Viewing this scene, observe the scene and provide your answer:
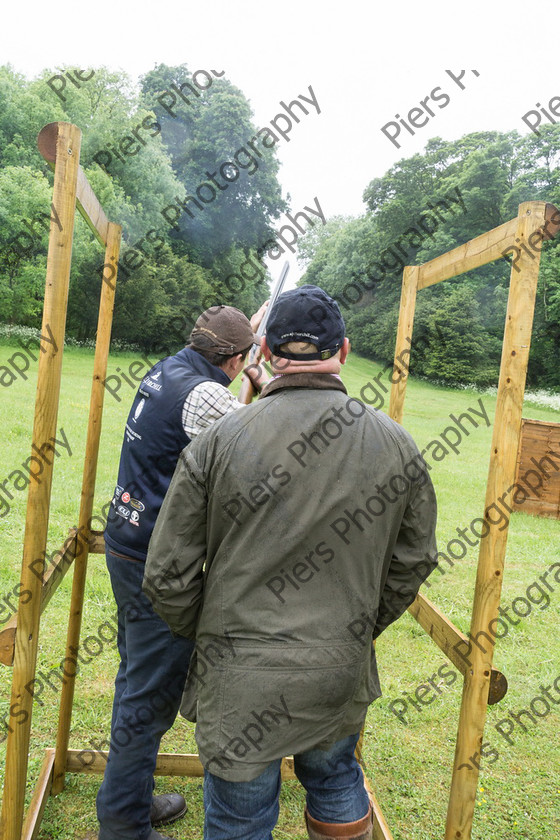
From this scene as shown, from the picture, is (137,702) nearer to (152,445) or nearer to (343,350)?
(152,445)

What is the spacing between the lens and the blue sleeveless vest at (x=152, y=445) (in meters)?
2.32

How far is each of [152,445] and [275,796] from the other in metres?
1.19

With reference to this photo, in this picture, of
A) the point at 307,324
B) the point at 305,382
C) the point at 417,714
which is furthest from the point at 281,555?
the point at 417,714

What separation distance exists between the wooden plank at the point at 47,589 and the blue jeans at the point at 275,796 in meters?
0.70

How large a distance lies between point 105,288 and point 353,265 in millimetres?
45504

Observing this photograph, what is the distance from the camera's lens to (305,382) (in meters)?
1.77

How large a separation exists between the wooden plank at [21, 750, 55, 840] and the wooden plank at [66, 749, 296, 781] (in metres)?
0.13

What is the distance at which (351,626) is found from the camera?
1.76 m

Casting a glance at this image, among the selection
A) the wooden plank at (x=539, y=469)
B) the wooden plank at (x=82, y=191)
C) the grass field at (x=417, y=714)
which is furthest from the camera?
the wooden plank at (x=539, y=469)

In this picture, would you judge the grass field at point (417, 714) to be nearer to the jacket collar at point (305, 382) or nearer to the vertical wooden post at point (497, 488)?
the vertical wooden post at point (497, 488)

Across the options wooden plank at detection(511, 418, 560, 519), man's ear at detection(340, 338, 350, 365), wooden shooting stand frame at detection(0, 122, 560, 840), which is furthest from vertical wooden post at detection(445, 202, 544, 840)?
wooden plank at detection(511, 418, 560, 519)

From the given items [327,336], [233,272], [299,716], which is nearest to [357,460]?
[327,336]

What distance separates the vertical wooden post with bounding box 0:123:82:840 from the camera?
73.1 inches

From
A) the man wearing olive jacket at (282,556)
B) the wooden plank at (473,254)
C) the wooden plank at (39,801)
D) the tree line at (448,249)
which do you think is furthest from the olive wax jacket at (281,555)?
the tree line at (448,249)
